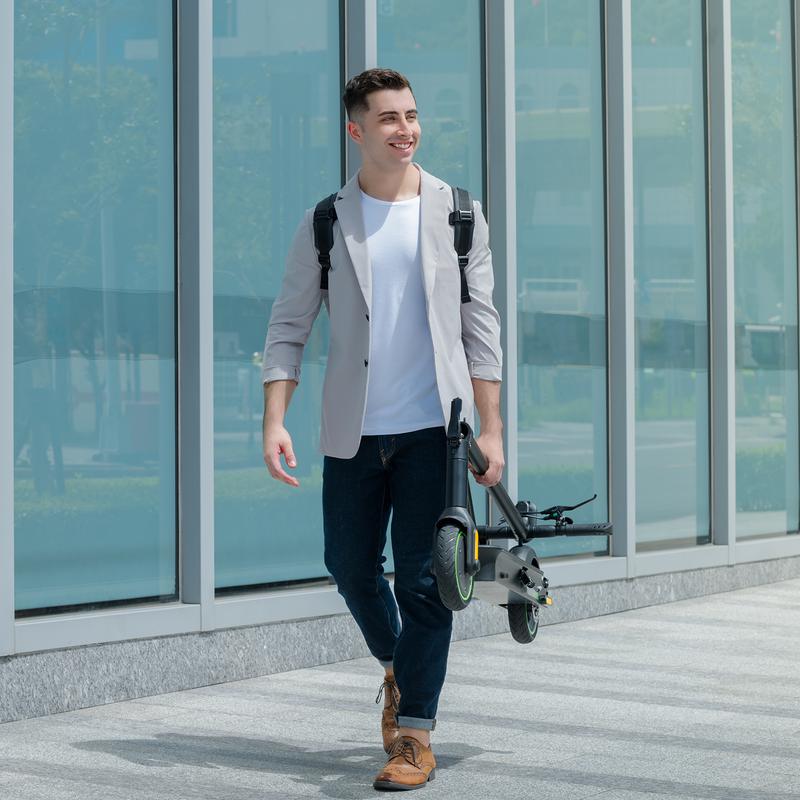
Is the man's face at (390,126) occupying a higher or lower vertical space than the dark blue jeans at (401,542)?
higher

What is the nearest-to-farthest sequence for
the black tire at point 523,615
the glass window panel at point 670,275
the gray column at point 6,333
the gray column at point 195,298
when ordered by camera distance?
the black tire at point 523,615, the gray column at point 6,333, the gray column at point 195,298, the glass window panel at point 670,275

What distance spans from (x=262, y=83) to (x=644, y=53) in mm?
3346

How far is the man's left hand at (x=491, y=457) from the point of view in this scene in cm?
490

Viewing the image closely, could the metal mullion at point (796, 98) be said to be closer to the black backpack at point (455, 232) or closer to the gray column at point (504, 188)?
the gray column at point (504, 188)

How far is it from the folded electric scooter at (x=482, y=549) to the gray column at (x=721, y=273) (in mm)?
4938

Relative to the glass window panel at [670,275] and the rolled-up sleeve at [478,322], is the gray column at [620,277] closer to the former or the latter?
the glass window panel at [670,275]

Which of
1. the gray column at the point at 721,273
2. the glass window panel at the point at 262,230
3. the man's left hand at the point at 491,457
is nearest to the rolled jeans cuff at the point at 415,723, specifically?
the man's left hand at the point at 491,457

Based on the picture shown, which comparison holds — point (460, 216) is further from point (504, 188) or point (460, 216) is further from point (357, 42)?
point (504, 188)

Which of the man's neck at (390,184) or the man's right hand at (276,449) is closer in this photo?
the man's right hand at (276,449)

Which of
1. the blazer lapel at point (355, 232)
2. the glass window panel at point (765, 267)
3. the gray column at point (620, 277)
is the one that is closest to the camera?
the blazer lapel at point (355, 232)

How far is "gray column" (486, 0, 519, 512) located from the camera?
861cm

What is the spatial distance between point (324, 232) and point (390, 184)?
257 millimetres

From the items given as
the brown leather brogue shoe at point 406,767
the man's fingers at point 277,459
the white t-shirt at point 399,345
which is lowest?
the brown leather brogue shoe at point 406,767

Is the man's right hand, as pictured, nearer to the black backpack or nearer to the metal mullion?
the black backpack
